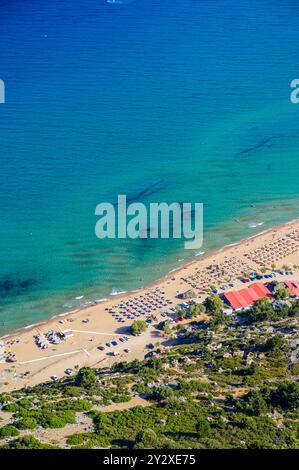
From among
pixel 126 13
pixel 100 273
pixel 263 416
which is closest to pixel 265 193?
pixel 100 273

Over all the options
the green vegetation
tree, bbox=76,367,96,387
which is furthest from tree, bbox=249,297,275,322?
tree, bbox=76,367,96,387

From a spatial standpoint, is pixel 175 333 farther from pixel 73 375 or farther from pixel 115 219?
pixel 115 219

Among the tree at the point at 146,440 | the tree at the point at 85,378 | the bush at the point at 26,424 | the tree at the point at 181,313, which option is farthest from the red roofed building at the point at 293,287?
the bush at the point at 26,424

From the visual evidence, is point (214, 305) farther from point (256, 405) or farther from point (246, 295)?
point (256, 405)

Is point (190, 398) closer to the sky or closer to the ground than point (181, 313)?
closer to the ground

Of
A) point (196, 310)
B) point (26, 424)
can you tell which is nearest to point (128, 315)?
point (196, 310)

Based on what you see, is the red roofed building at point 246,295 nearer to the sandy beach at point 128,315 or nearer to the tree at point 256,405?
the sandy beach at point 128,315

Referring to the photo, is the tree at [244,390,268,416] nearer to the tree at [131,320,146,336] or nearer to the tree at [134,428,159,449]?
the tree at [134,428,159,449]
